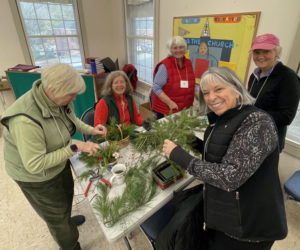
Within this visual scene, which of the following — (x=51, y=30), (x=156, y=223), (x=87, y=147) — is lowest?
(x=156, y=223)

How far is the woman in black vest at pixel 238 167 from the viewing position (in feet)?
2.68

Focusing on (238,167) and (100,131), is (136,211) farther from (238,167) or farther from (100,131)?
(100,131)

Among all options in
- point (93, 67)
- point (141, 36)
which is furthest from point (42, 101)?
point (141, 36)

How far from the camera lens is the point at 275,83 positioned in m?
1.61

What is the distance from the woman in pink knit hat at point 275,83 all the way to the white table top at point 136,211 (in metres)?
1.02

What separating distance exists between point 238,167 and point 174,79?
1673mm

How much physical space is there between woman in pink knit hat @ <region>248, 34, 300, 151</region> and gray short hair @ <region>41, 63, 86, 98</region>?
59.6 inches

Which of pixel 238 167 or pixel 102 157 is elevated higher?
pixel 238 167

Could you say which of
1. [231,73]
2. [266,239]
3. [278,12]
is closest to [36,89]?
[231,73]

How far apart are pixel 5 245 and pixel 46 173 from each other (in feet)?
4.09

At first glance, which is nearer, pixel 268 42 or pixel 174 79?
pixel 268 42

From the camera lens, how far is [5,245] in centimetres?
181

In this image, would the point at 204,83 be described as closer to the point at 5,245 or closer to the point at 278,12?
the point at 278,12

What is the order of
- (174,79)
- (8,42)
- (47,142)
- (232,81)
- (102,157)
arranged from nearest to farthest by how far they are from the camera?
(232,81) < (47,142) < (102,157) < (174,79) < (8,42)
